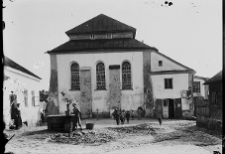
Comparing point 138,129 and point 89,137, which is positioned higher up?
point 138,129

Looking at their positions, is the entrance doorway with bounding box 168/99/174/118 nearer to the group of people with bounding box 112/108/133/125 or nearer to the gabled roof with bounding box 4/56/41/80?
the group of people with bounding box 112/108/133/125

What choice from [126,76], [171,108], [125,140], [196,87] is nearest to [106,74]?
[126,76]

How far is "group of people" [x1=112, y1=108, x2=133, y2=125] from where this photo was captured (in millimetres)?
4410

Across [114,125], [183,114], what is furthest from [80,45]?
[183,114]

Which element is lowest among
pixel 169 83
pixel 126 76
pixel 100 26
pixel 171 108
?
pixel 171 108

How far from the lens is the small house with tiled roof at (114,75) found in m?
4.34

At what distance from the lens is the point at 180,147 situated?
420cm

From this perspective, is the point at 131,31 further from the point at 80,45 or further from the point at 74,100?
the point at 74,100

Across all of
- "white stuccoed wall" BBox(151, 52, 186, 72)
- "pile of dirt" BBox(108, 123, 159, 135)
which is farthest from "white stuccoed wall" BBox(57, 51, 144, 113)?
"pile of dirt" BBox(108, 123, 159, 135)

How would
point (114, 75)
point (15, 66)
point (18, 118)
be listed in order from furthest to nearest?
1. point (114, 75)
2. point (18, 118)
3. point (15, 66)

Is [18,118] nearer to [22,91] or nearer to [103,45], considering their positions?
[22,91]

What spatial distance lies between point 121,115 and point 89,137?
2.23 ft

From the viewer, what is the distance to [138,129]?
173 inches

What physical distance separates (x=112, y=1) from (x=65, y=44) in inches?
42.8
